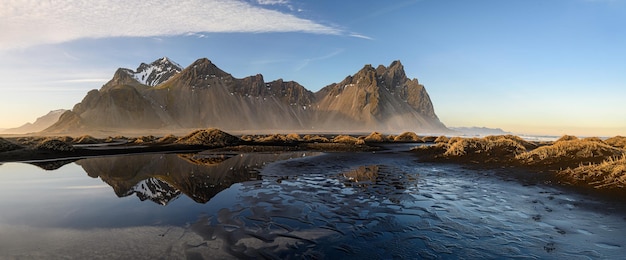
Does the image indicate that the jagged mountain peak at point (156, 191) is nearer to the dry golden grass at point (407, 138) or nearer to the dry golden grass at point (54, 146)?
the dry golden grass at point (54, 146)

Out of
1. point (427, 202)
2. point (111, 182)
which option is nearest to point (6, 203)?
point (111, 182)

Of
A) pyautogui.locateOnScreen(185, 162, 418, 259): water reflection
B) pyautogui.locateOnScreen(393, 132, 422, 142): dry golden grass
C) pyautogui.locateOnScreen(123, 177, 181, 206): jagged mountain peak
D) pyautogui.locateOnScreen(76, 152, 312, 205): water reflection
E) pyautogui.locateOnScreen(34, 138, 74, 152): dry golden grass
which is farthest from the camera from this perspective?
pyautogui.locateOnScreen(393, 132, 422, 142): dry golden grass

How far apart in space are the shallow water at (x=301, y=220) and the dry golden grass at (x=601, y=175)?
1.67 m

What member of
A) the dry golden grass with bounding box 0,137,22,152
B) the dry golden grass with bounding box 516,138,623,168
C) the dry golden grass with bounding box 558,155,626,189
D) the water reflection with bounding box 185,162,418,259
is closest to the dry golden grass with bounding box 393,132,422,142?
the dry golden grass with bounding box 516,138,623,168

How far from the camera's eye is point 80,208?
9.21 meters

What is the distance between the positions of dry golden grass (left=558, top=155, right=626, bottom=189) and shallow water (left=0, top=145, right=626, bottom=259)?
1665 millimetres

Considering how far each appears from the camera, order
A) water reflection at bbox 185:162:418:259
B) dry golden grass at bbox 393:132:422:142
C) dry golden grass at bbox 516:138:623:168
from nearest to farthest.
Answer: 1. water reflection at bbox 185:162:418:259
2. dry golden grass at bbox 516:138:623:168
3. dry golden grass at bbox 393:132:422:142

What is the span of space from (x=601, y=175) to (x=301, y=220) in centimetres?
1268

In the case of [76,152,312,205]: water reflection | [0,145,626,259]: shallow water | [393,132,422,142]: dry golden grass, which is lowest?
[76,152,312,205]: water reflection

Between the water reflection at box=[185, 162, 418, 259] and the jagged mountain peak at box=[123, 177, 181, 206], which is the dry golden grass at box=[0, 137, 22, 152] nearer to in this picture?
the jagged mountain peak at box=[123, 177, 181, 206]

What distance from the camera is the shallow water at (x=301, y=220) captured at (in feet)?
19.9

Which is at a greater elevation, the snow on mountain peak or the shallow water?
the shallow water

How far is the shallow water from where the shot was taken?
6.05m

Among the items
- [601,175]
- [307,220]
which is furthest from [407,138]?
[307,220]
